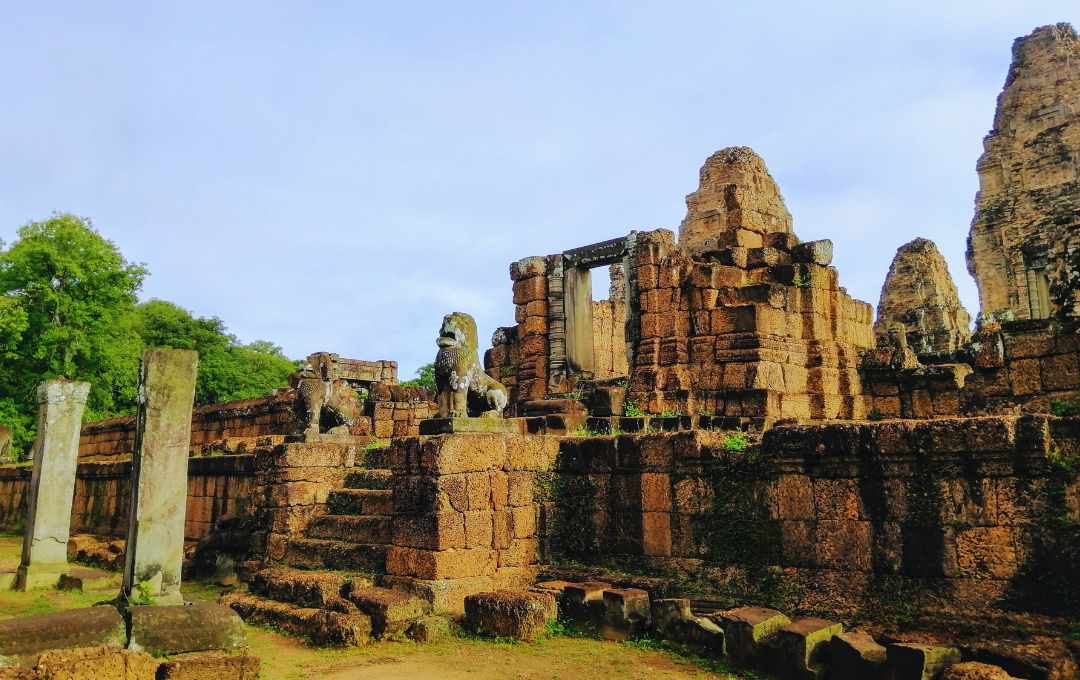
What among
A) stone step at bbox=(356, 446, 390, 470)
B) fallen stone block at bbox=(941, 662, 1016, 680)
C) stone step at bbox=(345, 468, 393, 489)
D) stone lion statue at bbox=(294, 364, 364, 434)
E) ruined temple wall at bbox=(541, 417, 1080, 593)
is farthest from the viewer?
stone lion statue at bbox=(294, 364, 364, 434)

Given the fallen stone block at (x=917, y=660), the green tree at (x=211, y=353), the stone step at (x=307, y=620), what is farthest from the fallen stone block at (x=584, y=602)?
the green tree at (x=211, y=353)

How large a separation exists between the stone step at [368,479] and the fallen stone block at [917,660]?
251 inches

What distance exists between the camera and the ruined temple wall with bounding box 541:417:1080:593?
558 cm

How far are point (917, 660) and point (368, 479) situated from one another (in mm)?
7011

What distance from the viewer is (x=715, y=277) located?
45.0 feet

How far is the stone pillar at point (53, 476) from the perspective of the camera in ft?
36.3

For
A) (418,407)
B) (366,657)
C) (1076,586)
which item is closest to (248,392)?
(418,407)

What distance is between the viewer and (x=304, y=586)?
27.5 ft

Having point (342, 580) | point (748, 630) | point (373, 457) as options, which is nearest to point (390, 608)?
point (342, 580)

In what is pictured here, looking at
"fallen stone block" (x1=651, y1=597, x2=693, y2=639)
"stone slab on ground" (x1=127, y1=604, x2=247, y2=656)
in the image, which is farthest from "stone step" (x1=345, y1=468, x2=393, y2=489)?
"fallen stone block" (x1=651, y1=597, x2=693, y2=639)

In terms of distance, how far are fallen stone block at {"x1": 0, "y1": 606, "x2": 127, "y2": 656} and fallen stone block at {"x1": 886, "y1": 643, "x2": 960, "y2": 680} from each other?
5.20 metres

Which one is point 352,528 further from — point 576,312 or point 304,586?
point 576,312

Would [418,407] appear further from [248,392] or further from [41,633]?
[248,392]

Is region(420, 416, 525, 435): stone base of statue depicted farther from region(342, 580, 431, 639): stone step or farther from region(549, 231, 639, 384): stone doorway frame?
region(549, 231, 639, 384): stone doorway frame
